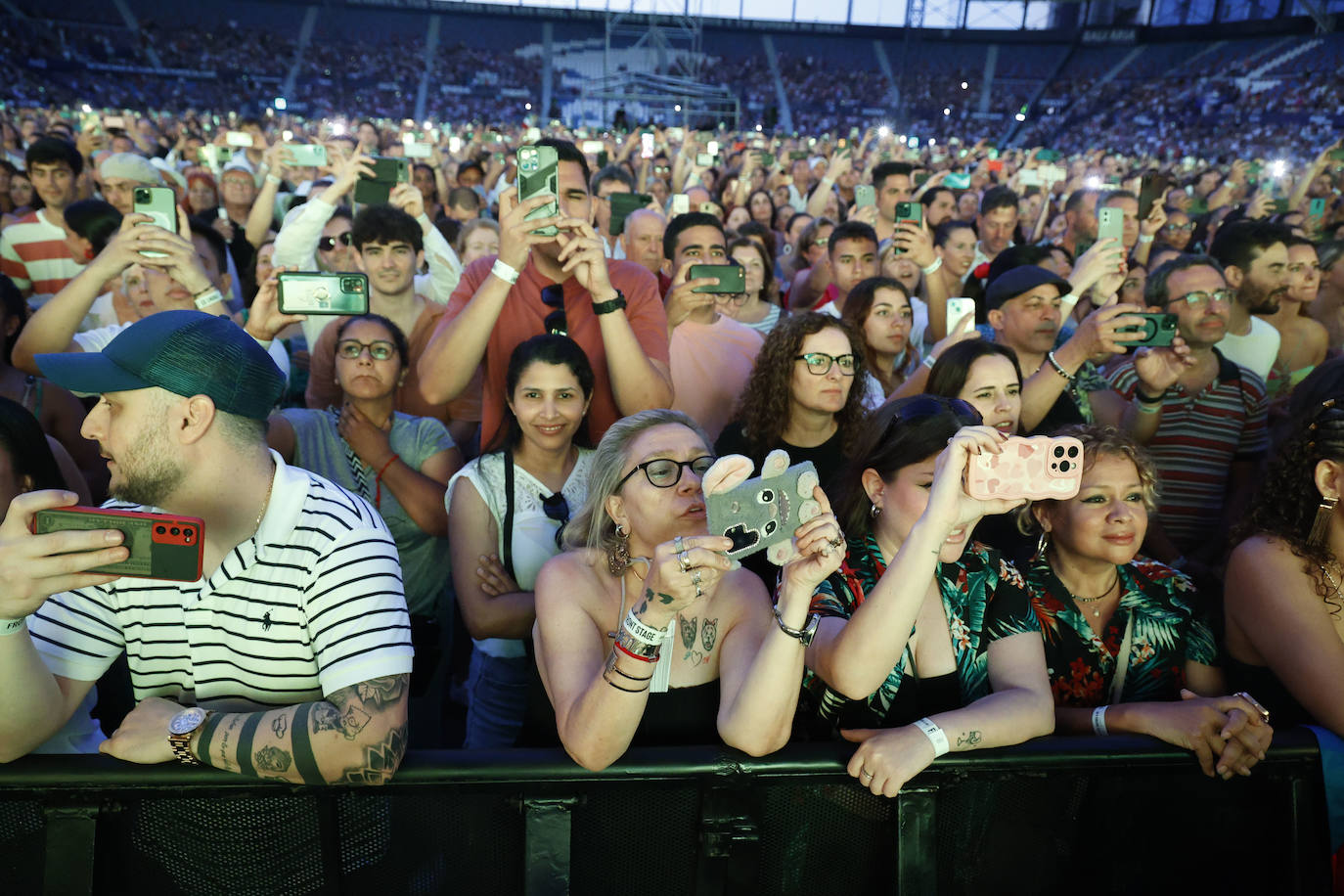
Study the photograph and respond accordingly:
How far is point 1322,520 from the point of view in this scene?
2.07 meters

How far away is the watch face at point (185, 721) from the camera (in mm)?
1503

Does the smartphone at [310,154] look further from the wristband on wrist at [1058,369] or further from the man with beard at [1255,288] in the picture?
the man with beard at [1255,288]

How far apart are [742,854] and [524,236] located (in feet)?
5.85

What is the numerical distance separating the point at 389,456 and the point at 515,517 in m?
0.59

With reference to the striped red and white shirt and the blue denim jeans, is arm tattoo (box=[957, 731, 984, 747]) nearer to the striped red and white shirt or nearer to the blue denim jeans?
the blue denim jeans

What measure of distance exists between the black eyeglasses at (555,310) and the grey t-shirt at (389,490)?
0.62m

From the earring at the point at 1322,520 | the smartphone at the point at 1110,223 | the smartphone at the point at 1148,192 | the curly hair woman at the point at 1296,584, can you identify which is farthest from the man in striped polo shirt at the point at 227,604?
the smartphone at the point at 1148,192

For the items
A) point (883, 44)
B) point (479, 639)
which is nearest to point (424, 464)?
point (479, 639)

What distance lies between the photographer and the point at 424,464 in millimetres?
3033

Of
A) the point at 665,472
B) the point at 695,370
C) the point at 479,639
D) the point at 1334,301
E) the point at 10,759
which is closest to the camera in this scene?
the point at 10,759

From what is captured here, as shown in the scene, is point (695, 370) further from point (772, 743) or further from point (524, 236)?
point (772, 743)

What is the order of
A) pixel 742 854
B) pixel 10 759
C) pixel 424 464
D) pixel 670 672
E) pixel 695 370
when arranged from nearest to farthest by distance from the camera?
pixel 10 759, pixel 742 854, pixel 670 672, pixel 424 464, pixel 695 370

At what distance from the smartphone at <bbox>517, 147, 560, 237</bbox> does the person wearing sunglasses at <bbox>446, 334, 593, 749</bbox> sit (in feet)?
1.20

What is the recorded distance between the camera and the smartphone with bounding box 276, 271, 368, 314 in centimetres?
271
